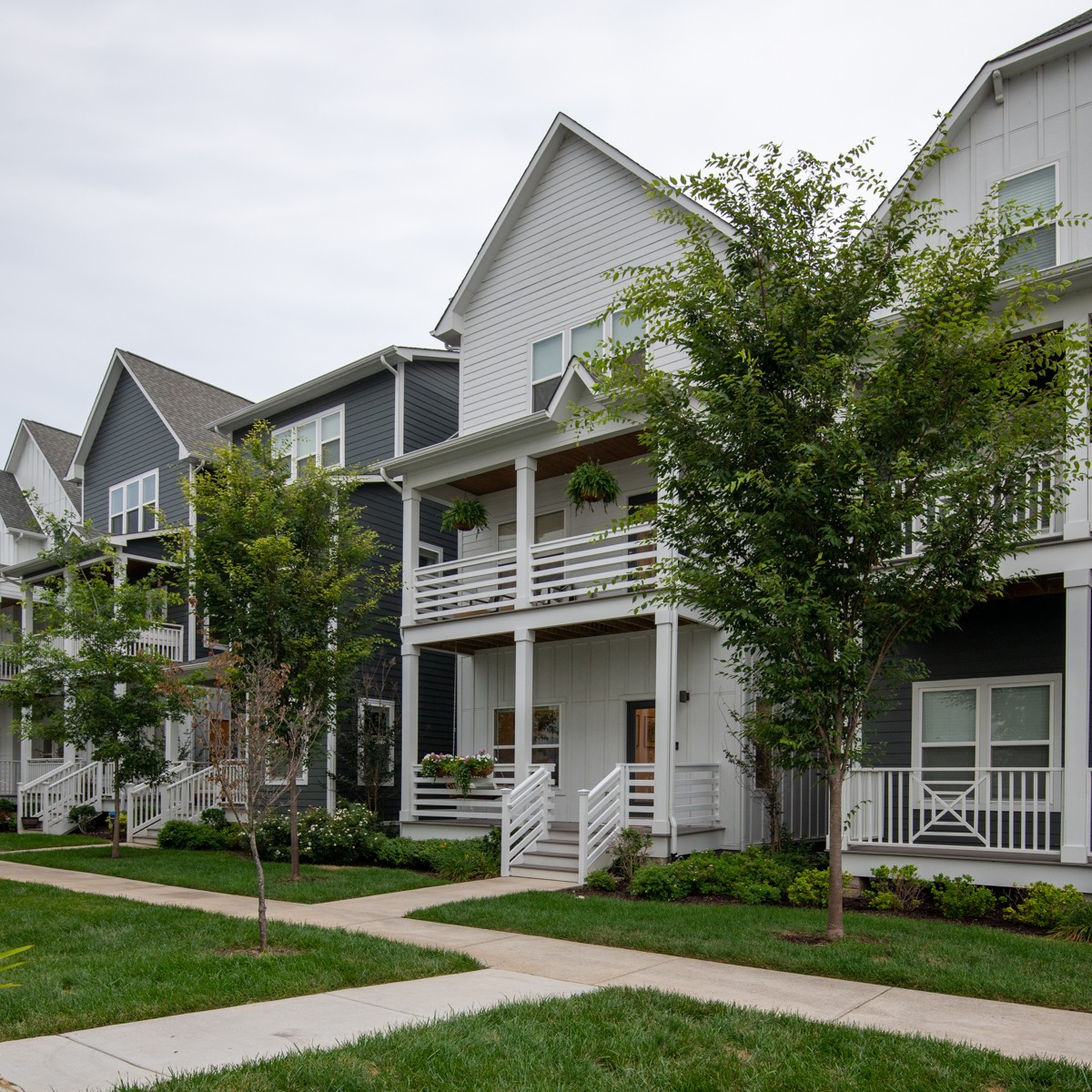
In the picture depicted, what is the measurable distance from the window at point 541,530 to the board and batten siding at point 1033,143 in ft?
27.1

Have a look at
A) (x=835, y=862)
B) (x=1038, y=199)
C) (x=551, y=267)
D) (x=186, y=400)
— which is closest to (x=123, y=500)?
(x=186, y=400)

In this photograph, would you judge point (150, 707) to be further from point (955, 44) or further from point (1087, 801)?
point (955, 44)

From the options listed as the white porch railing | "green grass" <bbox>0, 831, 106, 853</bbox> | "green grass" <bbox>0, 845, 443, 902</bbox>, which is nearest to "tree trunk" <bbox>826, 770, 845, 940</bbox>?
the white porch railing

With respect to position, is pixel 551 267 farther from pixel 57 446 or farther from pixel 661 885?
pixel 57 446

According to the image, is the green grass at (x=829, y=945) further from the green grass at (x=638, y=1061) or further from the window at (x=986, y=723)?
the window at (x=986, y=723)

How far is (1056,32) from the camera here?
587 inches

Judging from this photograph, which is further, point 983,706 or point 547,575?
point 547,575

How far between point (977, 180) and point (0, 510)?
2835 centimetres

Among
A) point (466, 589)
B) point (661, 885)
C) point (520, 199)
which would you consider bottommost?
point (661, 885)

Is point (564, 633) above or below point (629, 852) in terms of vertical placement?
above

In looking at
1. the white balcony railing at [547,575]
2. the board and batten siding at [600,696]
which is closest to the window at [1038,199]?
the white balcony railing at [547,575]

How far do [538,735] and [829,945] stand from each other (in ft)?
34.9

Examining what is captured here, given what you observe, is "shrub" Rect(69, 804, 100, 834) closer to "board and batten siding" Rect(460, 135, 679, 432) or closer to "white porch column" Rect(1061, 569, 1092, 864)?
"board and batten siding" Rect(460, 135, 679, 432)

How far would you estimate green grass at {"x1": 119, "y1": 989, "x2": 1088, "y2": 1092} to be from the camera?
559cm
